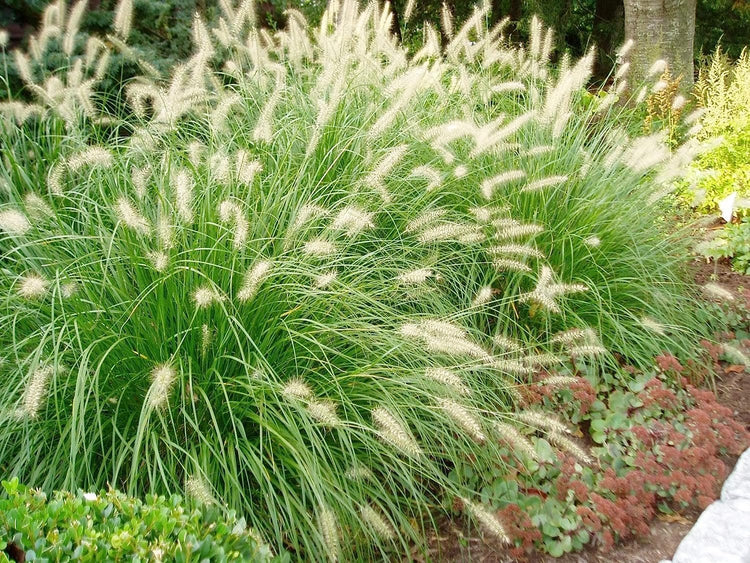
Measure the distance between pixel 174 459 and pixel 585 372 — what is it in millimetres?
2345

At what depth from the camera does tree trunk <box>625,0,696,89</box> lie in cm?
739

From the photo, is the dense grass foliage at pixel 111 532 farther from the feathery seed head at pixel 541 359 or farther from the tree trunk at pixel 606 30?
the tree trunk at pixel 606 30

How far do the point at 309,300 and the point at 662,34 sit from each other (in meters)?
6.02

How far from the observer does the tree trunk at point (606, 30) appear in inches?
476

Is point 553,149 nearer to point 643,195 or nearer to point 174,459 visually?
point 643,195

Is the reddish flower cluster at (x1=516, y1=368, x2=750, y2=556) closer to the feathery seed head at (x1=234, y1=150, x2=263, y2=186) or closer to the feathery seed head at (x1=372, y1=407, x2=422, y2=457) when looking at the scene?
the feathery seed head at (x1=372, y1=407, x2=422, y2=457)

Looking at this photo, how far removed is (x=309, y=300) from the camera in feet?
10.5

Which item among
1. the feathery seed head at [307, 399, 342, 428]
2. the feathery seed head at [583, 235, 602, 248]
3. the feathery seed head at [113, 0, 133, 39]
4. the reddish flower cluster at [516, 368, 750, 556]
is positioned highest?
the feathery seed head at [113, 0, 133, 39]

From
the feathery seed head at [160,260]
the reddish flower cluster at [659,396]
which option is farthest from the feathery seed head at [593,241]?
the feathery seed head at [160,260]

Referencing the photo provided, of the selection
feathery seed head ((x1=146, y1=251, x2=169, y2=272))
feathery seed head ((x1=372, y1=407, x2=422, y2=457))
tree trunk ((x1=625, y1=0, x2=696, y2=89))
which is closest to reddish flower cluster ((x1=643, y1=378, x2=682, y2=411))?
feathery seed head ((x1=372, y1=407, x2=422, y2=457))

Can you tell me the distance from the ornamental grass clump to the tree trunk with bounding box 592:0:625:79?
816 centimetres

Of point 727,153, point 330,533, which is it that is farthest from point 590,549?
point 727,153

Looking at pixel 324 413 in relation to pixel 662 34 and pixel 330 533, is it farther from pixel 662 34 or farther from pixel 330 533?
pixel 662 34

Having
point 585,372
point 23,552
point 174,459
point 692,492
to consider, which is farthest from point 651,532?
point 23,552
